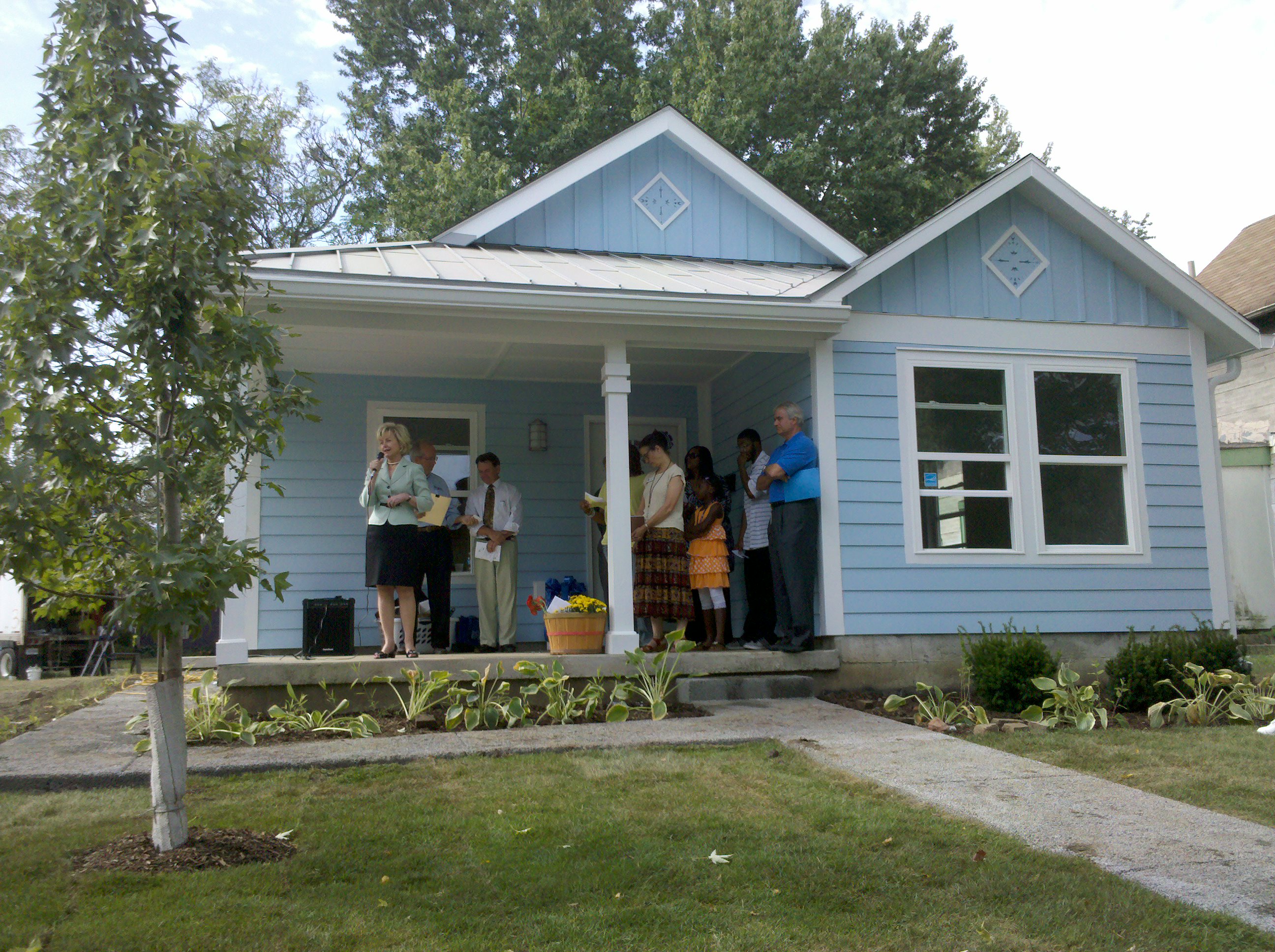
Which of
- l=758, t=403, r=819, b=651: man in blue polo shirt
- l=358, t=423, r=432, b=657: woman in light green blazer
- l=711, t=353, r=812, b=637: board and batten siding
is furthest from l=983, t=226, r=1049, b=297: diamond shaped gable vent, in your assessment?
l=358, t=423, r=432, b=657: woman in light green blazer

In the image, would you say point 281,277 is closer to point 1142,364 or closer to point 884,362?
point 884,362

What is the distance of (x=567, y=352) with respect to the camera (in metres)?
8.80

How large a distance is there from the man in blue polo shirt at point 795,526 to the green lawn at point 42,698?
5.20 metres

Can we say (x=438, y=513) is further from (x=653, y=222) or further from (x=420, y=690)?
(x=653, y=222)

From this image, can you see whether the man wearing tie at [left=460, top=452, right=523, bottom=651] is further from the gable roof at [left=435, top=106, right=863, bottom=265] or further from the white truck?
the white truck

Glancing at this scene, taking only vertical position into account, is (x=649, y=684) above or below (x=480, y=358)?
below

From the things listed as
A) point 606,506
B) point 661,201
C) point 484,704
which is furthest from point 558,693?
point 661,201

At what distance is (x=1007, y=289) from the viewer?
8.63 meters

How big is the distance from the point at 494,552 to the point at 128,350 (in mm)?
4872

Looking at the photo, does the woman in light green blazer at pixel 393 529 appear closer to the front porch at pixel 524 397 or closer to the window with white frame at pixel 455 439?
the front porch at pixel 524 397

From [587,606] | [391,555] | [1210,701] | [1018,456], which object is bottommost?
[1210,701]

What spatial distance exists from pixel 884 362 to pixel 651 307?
2040 millimetres

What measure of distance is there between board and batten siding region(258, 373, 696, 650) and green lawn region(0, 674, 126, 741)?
158 centimetres

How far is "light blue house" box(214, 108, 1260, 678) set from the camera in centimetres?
764
